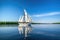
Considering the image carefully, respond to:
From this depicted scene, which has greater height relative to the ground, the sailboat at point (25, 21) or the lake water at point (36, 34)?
the sailboat at point (25, 21)

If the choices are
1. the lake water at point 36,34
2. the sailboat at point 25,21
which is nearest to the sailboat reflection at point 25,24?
the sailboat at point 25,21

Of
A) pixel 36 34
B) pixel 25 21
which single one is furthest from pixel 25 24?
pixel 36 34

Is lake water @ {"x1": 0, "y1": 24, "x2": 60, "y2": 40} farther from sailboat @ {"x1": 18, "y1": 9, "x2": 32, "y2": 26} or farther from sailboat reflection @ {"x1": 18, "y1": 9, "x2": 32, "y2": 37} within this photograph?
sailboat @ {"x1": 18, "y1": 9, "x2": 32, "y2": 26}

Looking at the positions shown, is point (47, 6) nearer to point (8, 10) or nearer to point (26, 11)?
point (26, 11)

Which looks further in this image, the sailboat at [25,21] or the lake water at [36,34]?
the sailboat at [25,21]

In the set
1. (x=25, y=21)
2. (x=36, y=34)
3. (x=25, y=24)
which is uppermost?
(x=25, y=21)

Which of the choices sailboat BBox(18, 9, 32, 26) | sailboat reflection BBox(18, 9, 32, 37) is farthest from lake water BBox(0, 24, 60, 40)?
sailboat BBox(18, 9, 32, 26)

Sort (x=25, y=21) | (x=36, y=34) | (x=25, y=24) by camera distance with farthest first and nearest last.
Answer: (x=25, y=21), (x=25, y=24), (x=36, y=34)

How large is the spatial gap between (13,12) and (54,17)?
3.96 feet

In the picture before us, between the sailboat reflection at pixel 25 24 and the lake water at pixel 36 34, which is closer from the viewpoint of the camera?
the lake water at pixel 36 34

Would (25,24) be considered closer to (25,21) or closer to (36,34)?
(25,21)

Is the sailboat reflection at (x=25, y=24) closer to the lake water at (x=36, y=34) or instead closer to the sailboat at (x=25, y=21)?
the sailboat at (x=25, y=21)

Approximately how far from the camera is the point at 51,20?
3.67 metres

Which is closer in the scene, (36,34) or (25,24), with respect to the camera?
(36,34)
